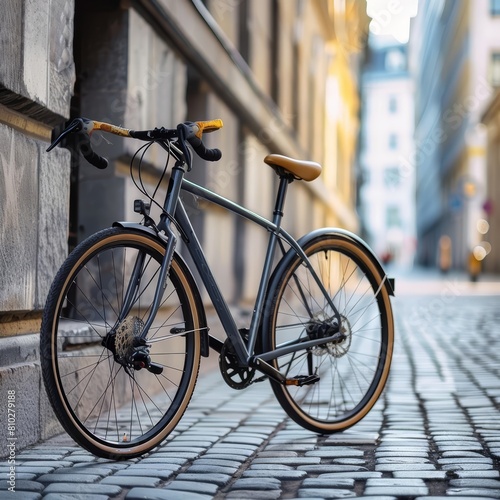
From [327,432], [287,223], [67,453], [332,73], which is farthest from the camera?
[332,73]

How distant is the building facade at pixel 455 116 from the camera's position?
46.2m

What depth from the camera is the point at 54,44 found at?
4.84m

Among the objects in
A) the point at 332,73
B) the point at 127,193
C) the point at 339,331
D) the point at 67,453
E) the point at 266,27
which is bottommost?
the point at 67,453

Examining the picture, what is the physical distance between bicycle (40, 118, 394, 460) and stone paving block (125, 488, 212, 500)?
42 cm

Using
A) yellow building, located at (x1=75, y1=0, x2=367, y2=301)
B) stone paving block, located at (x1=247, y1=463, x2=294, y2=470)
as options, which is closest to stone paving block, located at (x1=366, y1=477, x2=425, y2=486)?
stone paving block, located at (x1=247, y1=463, x2=294, y2=470)

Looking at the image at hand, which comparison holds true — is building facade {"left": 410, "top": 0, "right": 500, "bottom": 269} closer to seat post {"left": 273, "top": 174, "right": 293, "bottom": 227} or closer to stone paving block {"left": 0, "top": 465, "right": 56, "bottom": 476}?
seat post {"left": 273, "top": 174, "right": 293, "bottom": 227}

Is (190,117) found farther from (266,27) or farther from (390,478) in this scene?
(390,478)

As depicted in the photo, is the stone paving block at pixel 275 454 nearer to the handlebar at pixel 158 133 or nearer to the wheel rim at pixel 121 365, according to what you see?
the wheel rim at pixel 121 365

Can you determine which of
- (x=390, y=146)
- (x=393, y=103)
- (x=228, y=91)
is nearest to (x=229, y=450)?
(x=228, y=91)

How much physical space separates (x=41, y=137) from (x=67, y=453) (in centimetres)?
149

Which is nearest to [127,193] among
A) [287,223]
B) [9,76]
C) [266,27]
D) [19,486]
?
[9,76]

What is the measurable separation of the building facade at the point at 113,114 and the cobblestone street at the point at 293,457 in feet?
2.11

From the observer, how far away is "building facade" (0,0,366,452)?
437cm

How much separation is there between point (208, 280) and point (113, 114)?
83.9 inches
